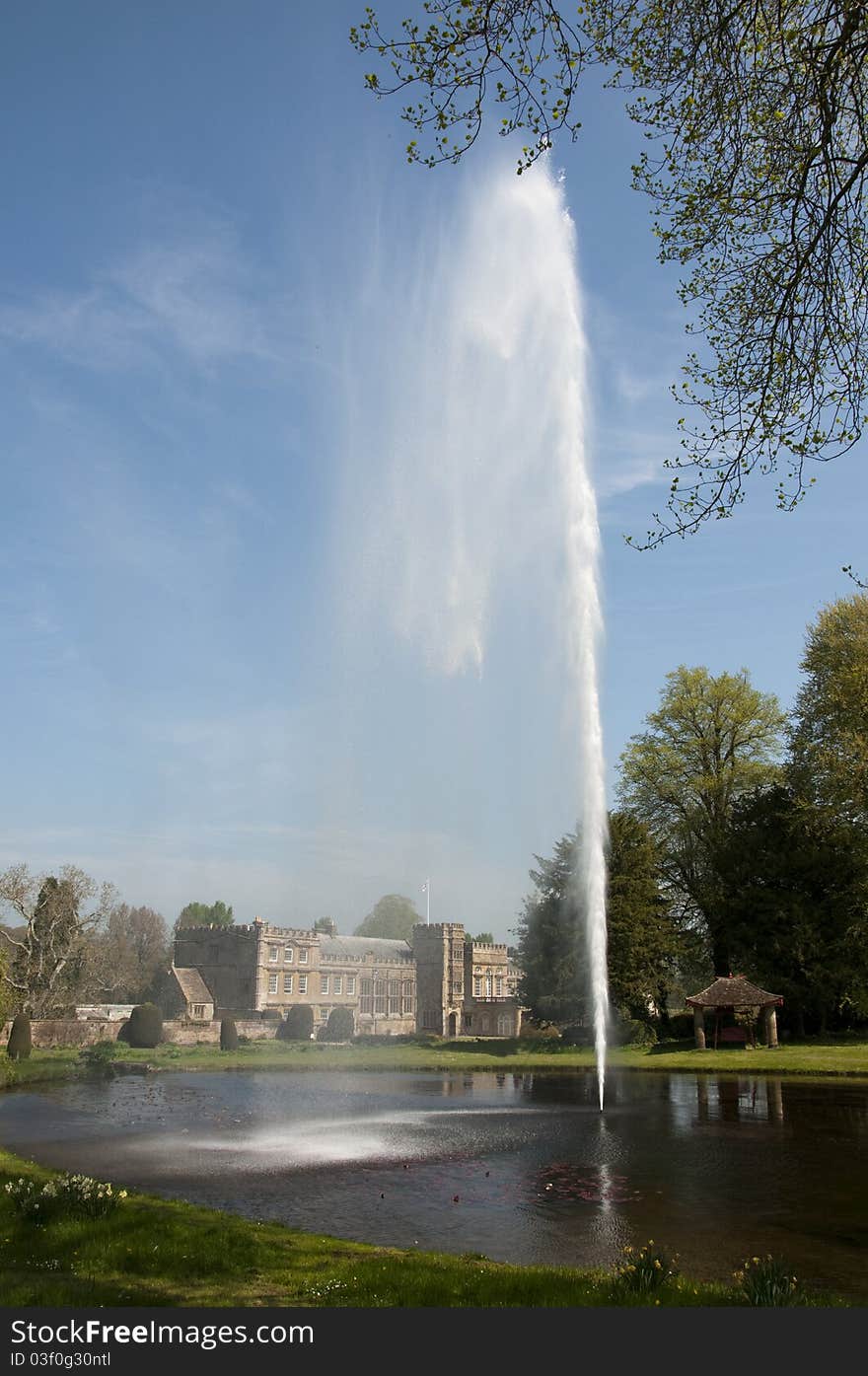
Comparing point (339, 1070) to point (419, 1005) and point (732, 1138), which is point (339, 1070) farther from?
point (419, 1005)

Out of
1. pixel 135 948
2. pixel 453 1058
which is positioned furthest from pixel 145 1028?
pixel 135 948

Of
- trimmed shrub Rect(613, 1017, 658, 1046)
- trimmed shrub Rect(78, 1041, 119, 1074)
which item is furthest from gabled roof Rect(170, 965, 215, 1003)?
trimmed shrub Rect(613, 1017, 658, 1046)

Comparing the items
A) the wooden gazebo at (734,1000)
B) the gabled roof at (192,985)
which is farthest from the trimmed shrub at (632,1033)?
the gabled roof at (192,985)

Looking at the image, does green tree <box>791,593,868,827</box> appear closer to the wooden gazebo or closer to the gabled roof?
the wooden gazebo

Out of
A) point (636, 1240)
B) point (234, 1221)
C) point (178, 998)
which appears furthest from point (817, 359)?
point (178, 998)

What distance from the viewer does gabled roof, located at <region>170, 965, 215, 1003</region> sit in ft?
231

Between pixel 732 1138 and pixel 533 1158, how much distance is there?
4.41m

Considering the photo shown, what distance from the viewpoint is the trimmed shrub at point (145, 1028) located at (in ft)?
163

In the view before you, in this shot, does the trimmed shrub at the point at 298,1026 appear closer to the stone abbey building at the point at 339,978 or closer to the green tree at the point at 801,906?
the stone abbey building at the point at 339,978

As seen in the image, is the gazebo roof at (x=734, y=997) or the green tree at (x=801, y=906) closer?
the gazebo roof at (x=734, y=997)

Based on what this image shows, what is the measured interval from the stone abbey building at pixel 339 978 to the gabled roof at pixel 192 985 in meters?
0.09

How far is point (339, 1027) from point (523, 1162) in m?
47.9

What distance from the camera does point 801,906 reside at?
141ft

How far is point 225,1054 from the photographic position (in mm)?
46656
